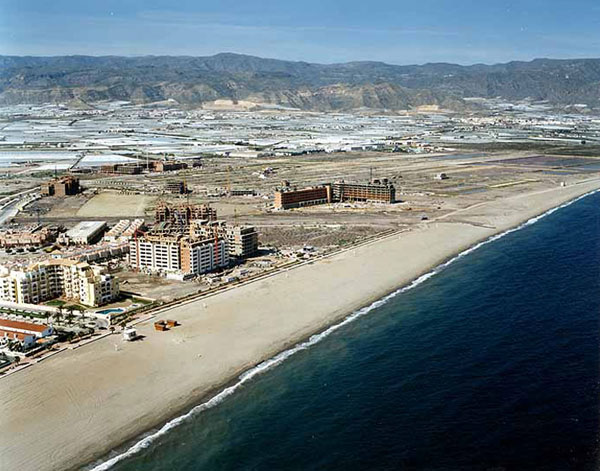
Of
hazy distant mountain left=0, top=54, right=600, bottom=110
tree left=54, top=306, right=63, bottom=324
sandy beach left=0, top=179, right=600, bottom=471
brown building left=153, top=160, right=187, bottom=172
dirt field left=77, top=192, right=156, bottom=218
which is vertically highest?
hazy distant mountain left=0, top=54, right=600, bottom=110

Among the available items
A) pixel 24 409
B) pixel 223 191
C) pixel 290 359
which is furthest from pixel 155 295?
pixel 223 191

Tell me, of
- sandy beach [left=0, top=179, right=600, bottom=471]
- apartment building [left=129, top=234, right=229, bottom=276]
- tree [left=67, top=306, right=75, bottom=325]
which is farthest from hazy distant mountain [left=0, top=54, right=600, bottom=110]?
tree [left=67, top=306, right=75, bottom=325]

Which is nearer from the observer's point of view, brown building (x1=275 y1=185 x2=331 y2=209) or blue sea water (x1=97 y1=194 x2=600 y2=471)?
blue sea water (x1=97 y1=194 x2=600 y2=471)

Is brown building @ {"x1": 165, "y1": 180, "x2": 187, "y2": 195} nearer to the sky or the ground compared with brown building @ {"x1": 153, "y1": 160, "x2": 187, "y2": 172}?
nearer to the ground

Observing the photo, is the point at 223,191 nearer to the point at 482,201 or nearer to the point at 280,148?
the point at 482,201

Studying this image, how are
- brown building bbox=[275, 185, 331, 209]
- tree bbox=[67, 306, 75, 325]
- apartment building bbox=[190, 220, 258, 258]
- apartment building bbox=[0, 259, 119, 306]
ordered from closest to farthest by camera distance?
tree bbox=[67, 306, 75, 325]
apartment building bbox=[0, 259, 119, 306]
apartment building bbox=[190, 220, 258, 258]
brown building bbox=[275, 185, 331, 209]

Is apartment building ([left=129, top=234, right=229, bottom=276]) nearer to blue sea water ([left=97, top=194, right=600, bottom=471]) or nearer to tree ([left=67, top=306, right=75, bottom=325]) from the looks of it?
tree ([left=67, top=306, right=75, bottom=325])

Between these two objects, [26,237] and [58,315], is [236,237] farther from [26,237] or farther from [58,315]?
[26,237]
